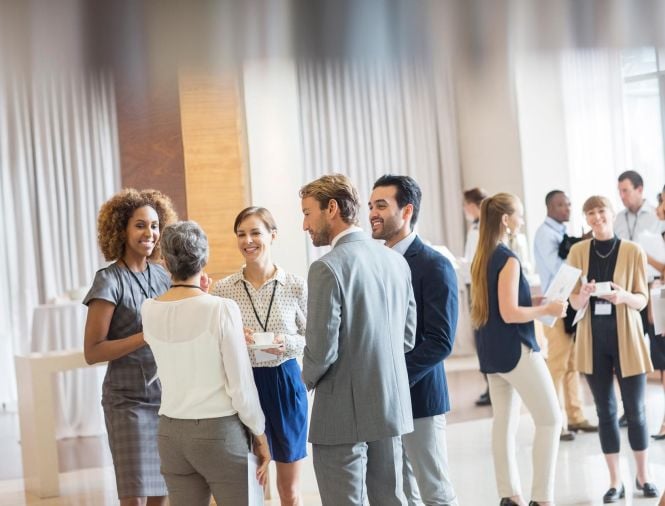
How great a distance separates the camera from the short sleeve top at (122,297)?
2510 mm

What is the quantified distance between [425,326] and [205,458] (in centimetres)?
73

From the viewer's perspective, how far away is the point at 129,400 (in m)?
2.50

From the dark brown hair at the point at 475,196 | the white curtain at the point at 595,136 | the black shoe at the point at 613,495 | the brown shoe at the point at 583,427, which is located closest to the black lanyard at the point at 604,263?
the black shoe at the point at 613,495

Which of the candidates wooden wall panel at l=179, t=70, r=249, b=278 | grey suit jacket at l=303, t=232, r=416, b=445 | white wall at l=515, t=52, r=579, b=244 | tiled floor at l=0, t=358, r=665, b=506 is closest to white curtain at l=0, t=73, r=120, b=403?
tiled floor at l=0, t=358, r=665, b=506

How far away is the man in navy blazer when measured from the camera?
244 centimetres

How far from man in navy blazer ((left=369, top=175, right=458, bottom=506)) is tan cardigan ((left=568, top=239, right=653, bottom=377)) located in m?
1.20

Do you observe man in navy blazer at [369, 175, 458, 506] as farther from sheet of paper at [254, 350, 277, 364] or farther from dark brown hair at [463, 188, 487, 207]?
dark brown hair at [463, 188, 487, 207]

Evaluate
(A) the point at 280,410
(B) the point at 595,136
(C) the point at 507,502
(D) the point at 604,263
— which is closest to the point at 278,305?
(A) the point at 280,410

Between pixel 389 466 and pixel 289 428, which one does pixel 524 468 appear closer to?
pixel 289 428

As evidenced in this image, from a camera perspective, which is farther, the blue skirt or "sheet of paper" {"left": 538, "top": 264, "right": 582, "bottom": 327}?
"sheet of paper" {"left": 538, "top": 264, "right": 582, "bottom": 327}

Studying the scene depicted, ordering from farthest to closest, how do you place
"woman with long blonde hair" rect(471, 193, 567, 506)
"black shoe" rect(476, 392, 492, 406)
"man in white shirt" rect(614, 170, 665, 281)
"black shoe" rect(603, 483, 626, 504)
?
"black shoe" rect(476, 392, 492, 406) < "man in white shirt" rect(614, 170, 665, 281) < "black shoe" rect(603, 483, 626, 504) < "woman with long blonde hair" rect(471, 193, 567, 506)

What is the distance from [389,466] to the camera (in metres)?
2.07

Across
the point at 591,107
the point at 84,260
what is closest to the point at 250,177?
the point at 84,260

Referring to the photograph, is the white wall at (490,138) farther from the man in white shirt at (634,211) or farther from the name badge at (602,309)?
the name badge at (602,309)
